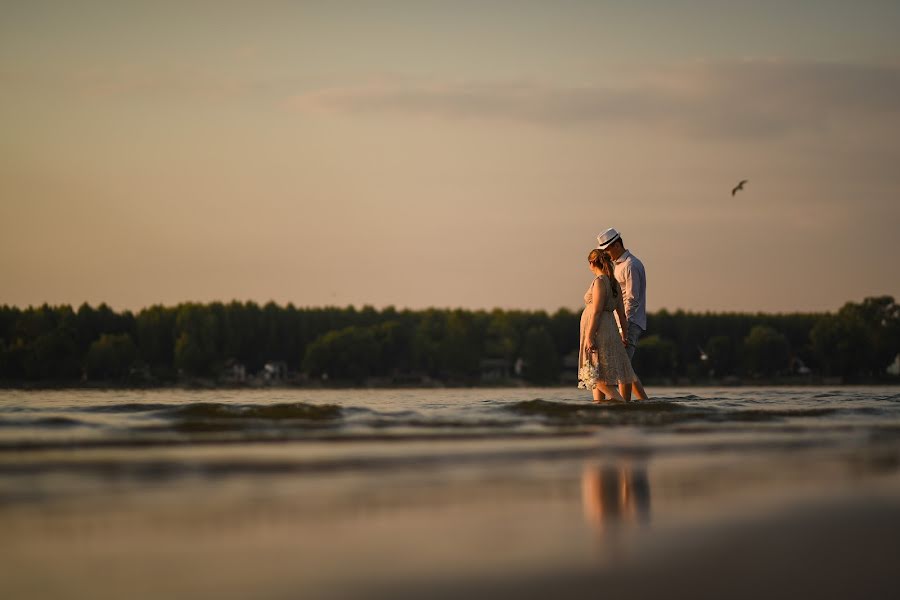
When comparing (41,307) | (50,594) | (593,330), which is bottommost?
(50,594)

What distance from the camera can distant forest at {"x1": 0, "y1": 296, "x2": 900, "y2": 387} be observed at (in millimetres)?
144750

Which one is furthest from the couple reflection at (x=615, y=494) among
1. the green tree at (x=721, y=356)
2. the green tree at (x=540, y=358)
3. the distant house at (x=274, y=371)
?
the green tree at (x=721, y=356)

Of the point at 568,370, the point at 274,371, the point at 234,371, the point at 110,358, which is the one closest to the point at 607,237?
the point at 110,358

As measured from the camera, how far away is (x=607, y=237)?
18516mm

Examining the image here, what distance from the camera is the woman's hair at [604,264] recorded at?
711 inches

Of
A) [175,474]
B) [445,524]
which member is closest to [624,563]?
[445,524]

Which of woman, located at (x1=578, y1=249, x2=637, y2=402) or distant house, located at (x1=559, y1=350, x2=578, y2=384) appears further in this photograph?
distant house, located at (x1=559, y1=350, x2=578, y2=384)

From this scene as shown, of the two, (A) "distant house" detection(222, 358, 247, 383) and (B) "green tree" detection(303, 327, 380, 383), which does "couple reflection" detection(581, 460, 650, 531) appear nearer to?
(B) "green tree" detection(303, 327, 380, 383)

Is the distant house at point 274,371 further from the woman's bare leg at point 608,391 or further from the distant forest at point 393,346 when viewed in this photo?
the woman's bare leg at point 608,391

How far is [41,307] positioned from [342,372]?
3985cm

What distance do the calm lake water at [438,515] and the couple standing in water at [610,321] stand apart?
19.5ft

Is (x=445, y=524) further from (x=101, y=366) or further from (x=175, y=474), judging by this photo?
(x=101, y=366)

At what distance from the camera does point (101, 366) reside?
13788cm

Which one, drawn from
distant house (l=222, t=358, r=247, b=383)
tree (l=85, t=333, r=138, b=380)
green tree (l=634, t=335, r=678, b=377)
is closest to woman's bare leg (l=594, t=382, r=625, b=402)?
tree (l=85, t=333, r=138, b=380)
